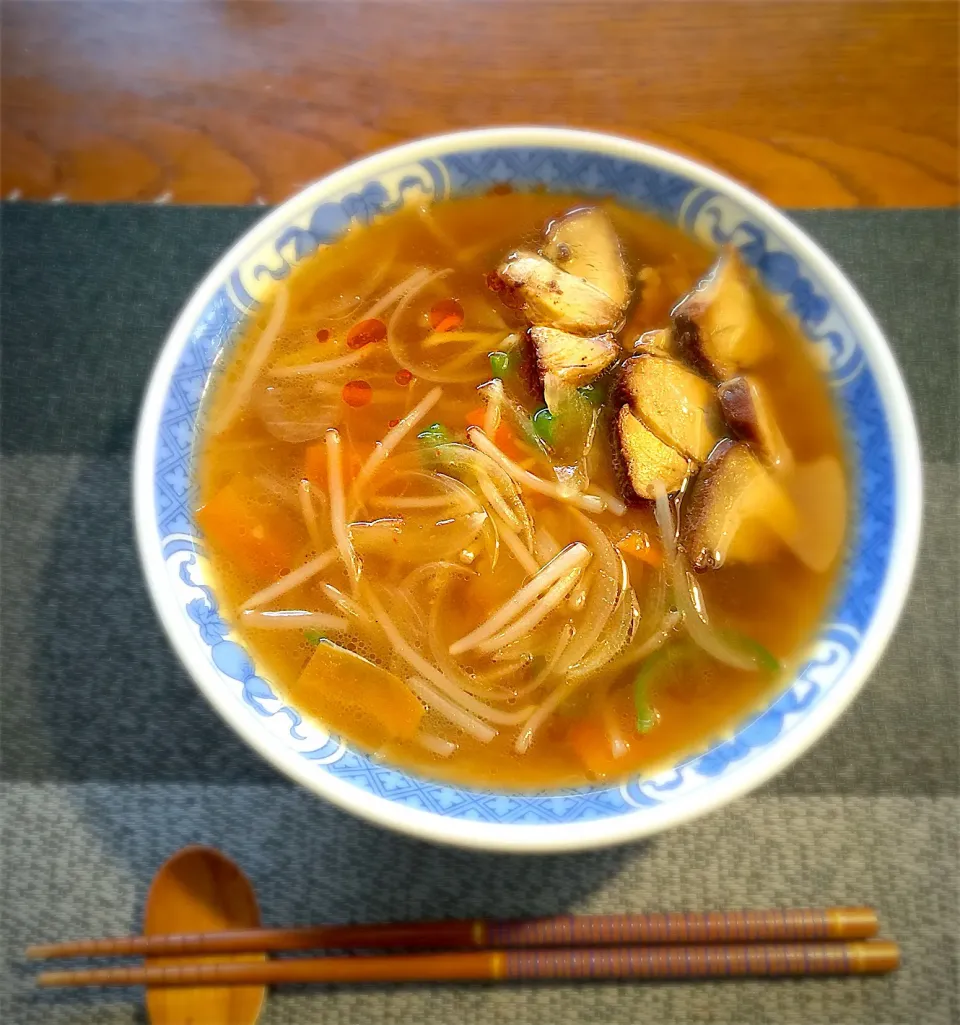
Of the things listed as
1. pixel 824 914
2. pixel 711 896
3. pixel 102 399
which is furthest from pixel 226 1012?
pixel 102 399

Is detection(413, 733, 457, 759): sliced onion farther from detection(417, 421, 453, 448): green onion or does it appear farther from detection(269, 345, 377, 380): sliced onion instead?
detection(269, 345, 377, 380): sliced onion

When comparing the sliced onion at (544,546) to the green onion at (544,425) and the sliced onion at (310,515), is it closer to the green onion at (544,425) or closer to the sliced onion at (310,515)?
the green onion at (544,425)

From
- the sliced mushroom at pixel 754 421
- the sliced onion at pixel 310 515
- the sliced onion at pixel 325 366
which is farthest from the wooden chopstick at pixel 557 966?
the sliced onion at pixel 325 366

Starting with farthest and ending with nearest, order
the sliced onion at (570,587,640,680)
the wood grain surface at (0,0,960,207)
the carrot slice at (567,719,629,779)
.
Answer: the wood grain surface at (0,0,960,207) < the sliced onion at (570,587,640,680) < the carrot slice at (567,719,629,779)

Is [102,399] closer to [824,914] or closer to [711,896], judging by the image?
[711,896]

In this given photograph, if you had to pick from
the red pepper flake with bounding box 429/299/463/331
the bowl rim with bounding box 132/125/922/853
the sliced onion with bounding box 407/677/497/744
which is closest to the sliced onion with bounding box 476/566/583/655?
the sliced onion with bounding box 407/677/497/744

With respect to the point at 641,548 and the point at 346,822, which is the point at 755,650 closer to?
the point at 641,548
